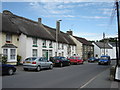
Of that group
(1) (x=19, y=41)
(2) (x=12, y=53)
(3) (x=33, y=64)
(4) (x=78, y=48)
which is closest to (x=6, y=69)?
(3) (x=33, y=64)

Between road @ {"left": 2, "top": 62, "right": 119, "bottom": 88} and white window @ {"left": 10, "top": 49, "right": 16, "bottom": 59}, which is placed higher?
white window @ {"left": 10, "top": 49, "right": 16, "bottom": 59}

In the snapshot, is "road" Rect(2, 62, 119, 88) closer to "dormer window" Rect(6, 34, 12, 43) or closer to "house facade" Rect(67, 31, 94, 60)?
"dormer window" Rect(6, 34, 12, 43)

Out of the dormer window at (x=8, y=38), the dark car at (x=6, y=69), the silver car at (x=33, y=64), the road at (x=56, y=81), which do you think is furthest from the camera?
the dormer window at (x=8, y=38)

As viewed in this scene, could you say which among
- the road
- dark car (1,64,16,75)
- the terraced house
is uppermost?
the terraced house

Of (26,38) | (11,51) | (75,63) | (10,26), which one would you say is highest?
(10,26)

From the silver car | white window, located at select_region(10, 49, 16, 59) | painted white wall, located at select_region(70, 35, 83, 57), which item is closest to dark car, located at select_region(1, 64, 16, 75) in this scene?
the silver car

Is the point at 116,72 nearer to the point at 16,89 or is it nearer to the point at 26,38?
the point at 16,89

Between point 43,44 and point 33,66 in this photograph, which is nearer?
point 33,66

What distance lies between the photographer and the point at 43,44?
3073 cm

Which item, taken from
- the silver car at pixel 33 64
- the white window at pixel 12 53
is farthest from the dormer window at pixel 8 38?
the silver car at pixel 33 64

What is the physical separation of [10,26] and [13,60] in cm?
522

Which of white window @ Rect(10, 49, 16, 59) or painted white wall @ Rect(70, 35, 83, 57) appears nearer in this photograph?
white window @ Rect(10, 49, 16, 59)

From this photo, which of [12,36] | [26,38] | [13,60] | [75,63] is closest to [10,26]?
[12,36]

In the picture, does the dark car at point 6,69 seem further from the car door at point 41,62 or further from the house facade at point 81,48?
the house facade at point 81,48
